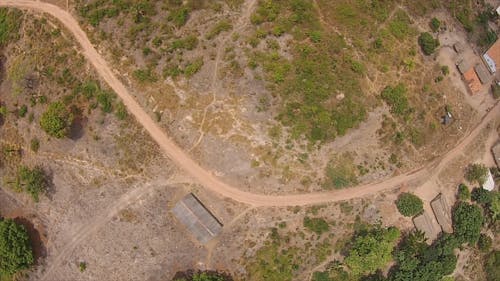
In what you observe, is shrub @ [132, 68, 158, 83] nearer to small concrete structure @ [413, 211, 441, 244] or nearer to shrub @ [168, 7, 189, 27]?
shrub @ [168, 7, 189, 27]

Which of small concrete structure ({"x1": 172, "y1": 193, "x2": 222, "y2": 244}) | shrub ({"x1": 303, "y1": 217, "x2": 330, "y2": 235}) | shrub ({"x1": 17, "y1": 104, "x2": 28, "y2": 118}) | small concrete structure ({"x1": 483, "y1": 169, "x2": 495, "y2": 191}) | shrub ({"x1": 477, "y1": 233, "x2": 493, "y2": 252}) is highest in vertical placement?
shrub ({"x1": 17, "y1": 104, "x2": 28, "y2": 118})

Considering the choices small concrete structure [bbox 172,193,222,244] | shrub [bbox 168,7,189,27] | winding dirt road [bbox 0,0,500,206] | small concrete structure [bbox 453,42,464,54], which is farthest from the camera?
small concrete structure [bbox 453,42,464,54]

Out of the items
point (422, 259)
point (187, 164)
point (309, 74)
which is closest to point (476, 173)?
point (422, 259)

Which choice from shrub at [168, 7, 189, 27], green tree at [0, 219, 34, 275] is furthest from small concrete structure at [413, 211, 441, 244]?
green tree at [0, 219, 34, 275]

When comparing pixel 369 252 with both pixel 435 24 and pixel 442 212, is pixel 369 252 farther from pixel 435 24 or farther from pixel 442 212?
pixel 435 24

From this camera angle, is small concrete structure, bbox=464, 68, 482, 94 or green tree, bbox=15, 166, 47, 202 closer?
green tree, bbox=15, 166, 47, 202

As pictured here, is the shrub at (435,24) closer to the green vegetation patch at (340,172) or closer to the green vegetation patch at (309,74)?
the green vegetation patch at (309,74)

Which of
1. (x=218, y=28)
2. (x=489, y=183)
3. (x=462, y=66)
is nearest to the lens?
(x=218, y=28)
